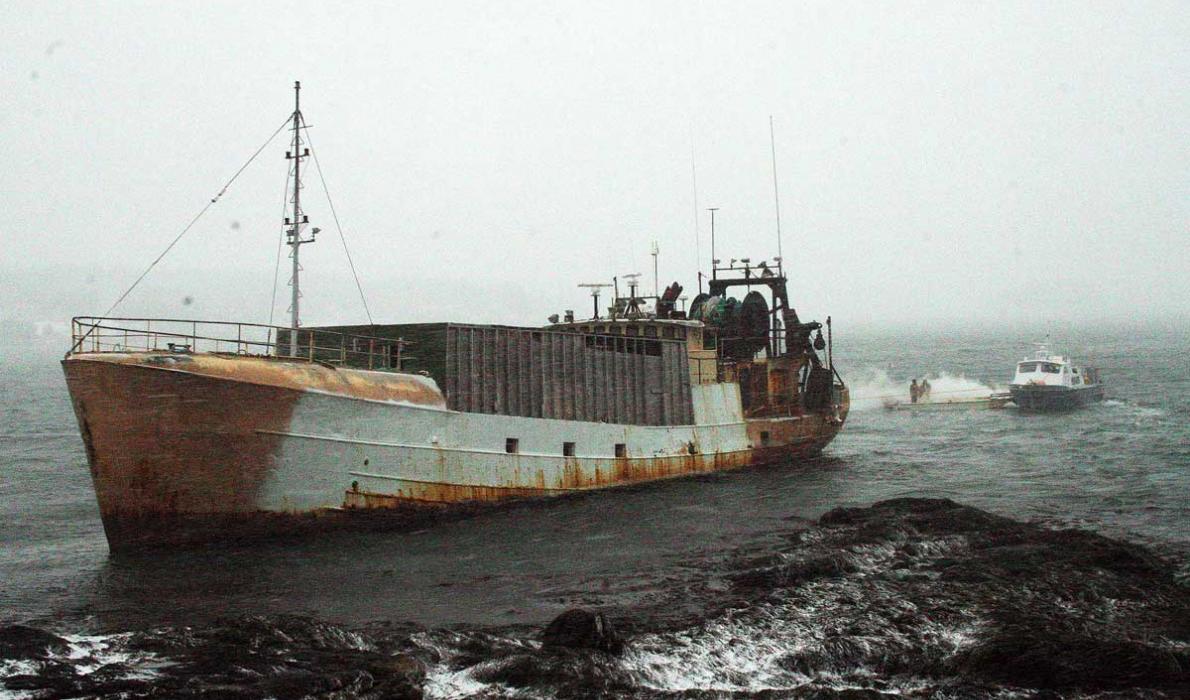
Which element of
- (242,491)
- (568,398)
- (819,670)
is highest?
(568,398)

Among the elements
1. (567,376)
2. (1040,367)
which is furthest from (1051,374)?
(567,376)

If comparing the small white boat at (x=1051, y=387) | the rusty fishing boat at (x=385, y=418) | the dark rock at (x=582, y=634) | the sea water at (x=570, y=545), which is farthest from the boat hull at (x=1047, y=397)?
the dark rock at (x=582, y=634)

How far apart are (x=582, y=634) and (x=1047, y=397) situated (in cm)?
4432

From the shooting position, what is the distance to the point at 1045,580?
16172 mm

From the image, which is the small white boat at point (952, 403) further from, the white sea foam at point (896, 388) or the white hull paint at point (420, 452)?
the white hull paint at point (420, 452)

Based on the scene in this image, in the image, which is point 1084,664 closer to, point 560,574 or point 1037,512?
point 560,574

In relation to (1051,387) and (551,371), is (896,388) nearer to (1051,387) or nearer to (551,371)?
(1051,387)

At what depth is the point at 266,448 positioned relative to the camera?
63.6ft

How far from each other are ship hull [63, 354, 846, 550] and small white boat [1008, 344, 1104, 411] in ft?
119

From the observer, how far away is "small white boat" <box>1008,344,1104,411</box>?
166 ft

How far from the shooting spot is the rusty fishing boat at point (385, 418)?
739 inches

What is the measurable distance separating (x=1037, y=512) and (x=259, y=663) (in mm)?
18744

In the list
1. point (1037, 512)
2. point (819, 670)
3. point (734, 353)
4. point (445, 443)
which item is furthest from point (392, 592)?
point (734, 353)

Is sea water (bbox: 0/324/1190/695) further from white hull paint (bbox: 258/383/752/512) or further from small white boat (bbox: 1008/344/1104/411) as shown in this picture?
small white boat (bbox: 1008/344/1104/411)
